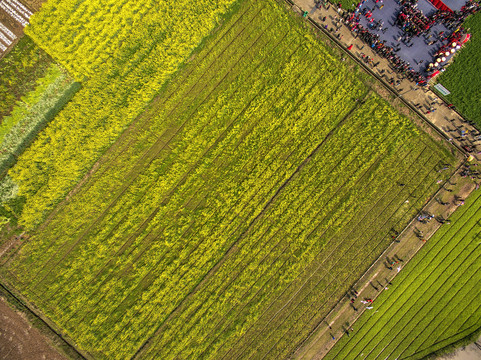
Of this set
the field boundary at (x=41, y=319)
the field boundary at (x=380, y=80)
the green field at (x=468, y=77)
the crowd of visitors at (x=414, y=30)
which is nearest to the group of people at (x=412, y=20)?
the crowd of visitors at (x=414, y=30)

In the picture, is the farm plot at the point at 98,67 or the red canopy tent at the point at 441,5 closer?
the farm plot at the point at 98,67

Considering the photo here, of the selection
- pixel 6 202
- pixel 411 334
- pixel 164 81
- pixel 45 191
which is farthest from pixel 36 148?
pixel 411 334

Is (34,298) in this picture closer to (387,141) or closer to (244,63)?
(244,63)

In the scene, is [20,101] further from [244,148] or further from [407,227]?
[407,227]

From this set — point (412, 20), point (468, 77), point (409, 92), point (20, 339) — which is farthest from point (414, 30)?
point (20, 339)

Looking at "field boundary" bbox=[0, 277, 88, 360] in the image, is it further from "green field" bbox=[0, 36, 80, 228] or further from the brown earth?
"green field" bbox=[0, 36, 80, 228]

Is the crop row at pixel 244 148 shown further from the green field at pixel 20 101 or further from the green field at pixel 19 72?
the green field at pixel 19 72
